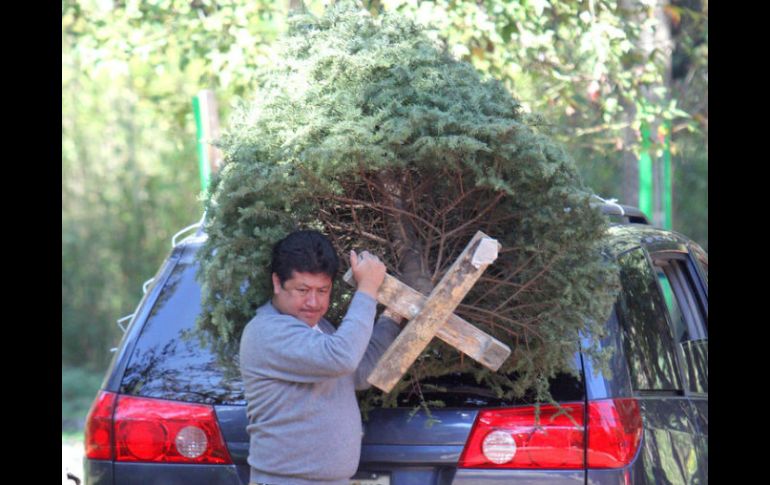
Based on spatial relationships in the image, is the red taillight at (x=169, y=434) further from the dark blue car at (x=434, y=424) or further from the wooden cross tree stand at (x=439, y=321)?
the wooden cross tree stand at (x=439, y=321)

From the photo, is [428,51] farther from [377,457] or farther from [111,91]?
[111,91]

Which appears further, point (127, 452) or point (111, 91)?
point (111, 91)

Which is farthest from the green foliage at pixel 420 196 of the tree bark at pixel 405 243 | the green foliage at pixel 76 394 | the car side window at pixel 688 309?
the green foliage at pixel 76 394

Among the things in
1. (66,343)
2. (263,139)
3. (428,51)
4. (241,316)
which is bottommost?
(66,343)

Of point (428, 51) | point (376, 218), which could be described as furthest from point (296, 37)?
point (376, 218)

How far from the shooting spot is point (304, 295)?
322cm

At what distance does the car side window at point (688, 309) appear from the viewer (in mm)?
4845

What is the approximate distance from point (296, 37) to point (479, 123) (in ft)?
3.26

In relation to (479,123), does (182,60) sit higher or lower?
higher

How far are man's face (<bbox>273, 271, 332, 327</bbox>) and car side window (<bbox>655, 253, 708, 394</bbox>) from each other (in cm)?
213

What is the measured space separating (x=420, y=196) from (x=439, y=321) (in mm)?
424

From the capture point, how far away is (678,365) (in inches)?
170

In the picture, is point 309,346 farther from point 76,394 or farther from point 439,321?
point 76,394
